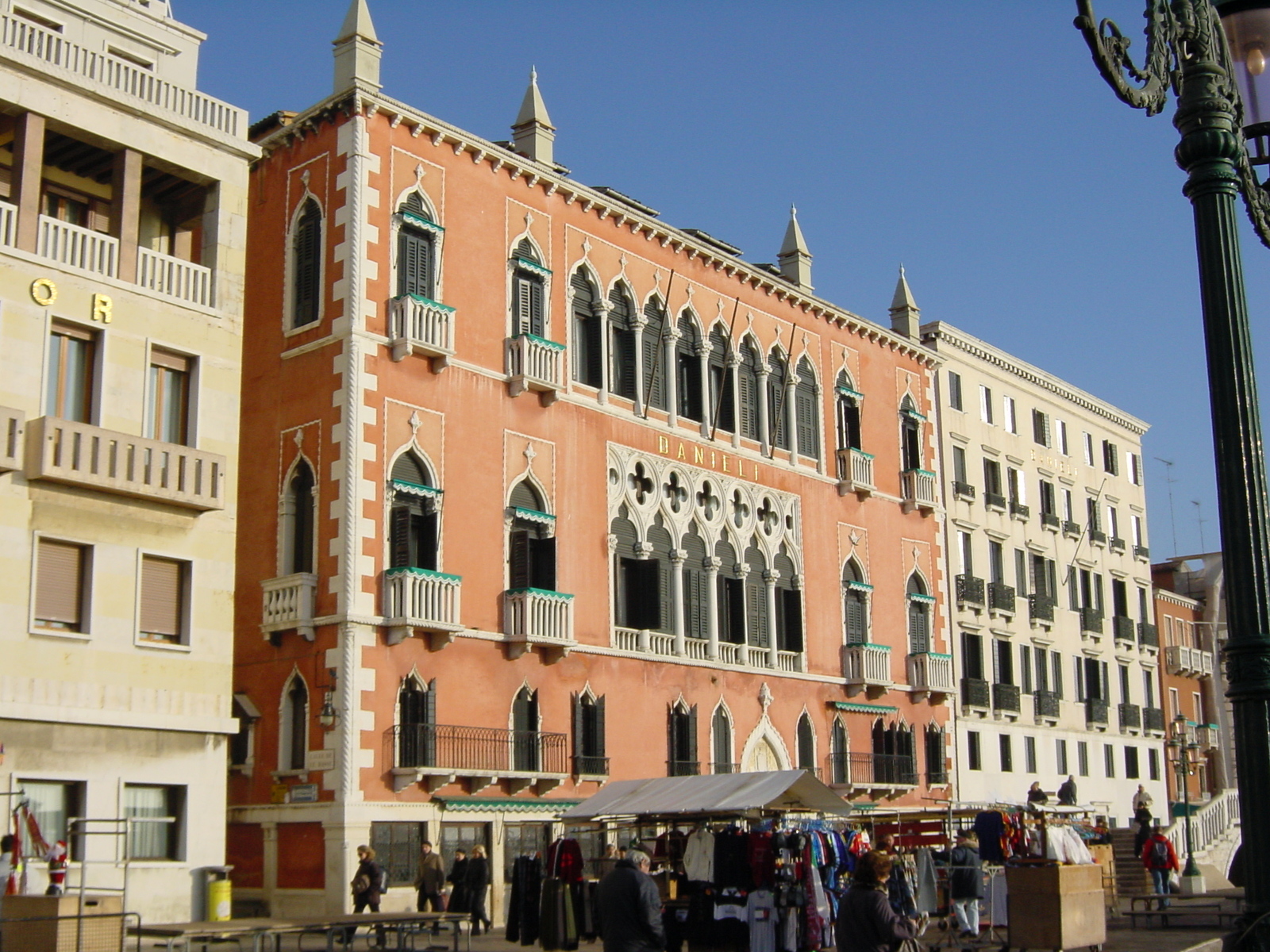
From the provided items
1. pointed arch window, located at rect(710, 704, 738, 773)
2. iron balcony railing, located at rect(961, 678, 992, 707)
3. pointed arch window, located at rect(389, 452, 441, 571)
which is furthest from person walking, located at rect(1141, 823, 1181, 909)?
pointed arch window, located at rect(389, 452, 441, 571)

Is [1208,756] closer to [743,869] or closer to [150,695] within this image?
[743,869]

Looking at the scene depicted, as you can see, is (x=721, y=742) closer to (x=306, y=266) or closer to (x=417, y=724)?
(x=417, y=724)

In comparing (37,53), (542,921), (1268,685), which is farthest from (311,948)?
(1268,685)

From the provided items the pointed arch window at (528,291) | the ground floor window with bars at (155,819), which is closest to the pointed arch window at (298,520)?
the pointed arch window at (528,291)

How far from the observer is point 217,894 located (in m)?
21.0

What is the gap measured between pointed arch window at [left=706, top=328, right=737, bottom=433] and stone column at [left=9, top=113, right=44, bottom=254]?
1582 centimetres

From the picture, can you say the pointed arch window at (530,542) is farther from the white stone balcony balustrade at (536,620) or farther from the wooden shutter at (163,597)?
the wooden shutter at (163,597)

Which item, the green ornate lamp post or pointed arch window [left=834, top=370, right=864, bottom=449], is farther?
pointed arch window [left=834, top=370, right=864, bottom=449]

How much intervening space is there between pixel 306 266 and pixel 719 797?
513 inches

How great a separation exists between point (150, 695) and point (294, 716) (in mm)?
4594

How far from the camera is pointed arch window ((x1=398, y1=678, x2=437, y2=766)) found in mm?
24625

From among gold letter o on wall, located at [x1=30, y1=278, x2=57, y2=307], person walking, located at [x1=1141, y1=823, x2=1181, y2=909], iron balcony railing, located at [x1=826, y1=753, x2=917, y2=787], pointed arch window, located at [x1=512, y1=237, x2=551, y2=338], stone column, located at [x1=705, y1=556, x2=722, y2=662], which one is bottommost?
person walking, located at [x1=1141, y1=823, x2=1181, y2=909]

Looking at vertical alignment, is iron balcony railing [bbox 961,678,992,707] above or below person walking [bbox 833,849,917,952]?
above

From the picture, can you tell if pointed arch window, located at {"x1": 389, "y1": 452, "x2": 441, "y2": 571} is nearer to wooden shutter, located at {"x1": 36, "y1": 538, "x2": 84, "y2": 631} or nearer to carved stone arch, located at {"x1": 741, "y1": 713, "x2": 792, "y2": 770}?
wooden shutter, located at {"x1": 36, "y1": 538, "x2": 84, "y2": 631}
